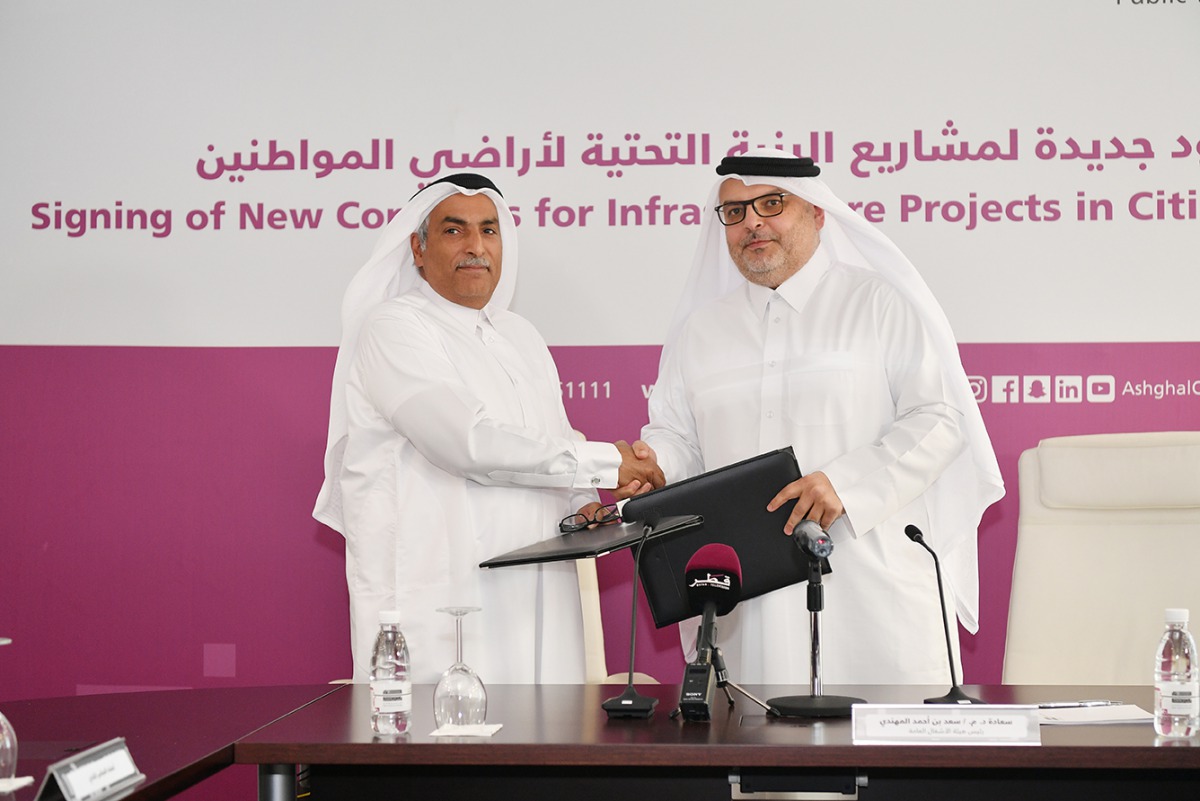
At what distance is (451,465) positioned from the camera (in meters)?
3.13

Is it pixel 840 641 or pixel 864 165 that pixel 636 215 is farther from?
pixel 840 641

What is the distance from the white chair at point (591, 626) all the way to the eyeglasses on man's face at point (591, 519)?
0.31 meters

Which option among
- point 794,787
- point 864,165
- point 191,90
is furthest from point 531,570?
point 191,90

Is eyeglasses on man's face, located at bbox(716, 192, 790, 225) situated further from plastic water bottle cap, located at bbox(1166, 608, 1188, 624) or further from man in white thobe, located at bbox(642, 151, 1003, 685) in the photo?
plastic water bottle cap, located at bbox(1166, 608, 1188, 624)

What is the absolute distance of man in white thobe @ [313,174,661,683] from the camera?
124 inches

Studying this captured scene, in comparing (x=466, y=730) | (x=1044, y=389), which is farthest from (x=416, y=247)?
(x=1044, y=389)

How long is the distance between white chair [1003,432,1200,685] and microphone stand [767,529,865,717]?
49.4 inches

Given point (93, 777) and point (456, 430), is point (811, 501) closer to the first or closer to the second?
point (456, 430)

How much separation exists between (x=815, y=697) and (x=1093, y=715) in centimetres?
47

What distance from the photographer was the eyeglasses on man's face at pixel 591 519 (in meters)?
2.94

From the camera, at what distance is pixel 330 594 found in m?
4.02

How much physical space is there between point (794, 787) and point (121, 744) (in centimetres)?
99

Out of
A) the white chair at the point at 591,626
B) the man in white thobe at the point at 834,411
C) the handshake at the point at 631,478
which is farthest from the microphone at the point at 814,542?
the white chair at the point at 591,626

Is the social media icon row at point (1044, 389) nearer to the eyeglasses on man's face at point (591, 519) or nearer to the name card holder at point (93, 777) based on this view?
the eyeglasses on man's face at point (591, 519)
